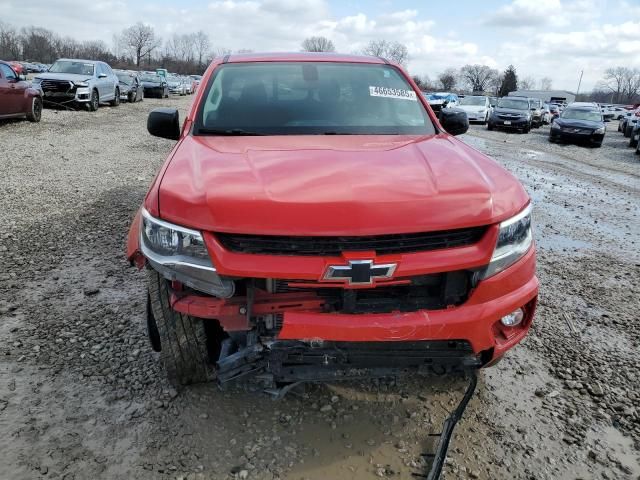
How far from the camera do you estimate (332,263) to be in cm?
194

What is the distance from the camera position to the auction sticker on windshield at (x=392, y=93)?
3463 millimetres

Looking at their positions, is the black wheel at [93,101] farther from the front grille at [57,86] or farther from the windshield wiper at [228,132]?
the windshield wiper at [228,132]

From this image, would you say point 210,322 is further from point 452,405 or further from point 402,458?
point 452,405

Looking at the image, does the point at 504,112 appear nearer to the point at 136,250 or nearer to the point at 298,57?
the point at 298,57

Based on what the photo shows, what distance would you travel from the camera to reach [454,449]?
7.64 ft

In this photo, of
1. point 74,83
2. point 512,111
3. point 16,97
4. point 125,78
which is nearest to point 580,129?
point 512,111

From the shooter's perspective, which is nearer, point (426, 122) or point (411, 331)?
point (411, 331)

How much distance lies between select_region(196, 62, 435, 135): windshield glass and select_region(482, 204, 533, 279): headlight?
3.70ft

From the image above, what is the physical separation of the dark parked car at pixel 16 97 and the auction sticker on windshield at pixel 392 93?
11.5 meters

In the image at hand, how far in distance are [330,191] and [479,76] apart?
11318 cm

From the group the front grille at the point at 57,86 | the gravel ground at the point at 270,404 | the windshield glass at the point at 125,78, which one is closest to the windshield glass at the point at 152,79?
the windshield glass at the point at 125,78

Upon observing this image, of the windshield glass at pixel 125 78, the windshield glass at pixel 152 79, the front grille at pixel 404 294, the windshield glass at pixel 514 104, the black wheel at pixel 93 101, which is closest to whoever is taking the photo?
the front grille at pixel 404 294

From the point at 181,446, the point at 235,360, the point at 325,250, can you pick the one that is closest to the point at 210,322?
the point at 235,360

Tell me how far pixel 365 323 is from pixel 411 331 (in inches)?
7.2
